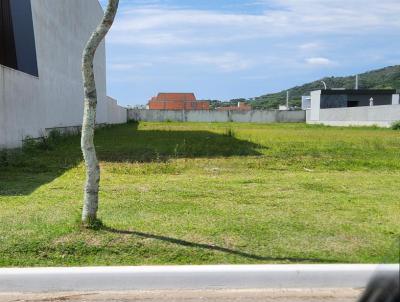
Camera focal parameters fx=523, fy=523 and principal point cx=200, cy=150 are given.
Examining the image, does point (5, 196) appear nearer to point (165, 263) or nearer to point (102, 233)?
point (102, 233)

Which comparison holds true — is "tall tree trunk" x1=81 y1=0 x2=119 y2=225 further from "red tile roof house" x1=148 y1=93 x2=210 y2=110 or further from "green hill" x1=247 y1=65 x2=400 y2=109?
"green hill" x1=247 y1=65 x2=400 y2=109

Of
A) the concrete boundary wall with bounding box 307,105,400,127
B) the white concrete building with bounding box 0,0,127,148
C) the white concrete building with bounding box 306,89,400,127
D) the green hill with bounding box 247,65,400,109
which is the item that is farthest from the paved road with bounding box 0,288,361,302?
the green hill with bounding box 247,65,400,109

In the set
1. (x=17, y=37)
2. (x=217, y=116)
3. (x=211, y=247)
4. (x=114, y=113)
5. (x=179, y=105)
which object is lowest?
(x=217, y=116)

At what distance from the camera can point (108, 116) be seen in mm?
45906

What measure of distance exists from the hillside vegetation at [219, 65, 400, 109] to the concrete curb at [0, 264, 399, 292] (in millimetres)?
96784

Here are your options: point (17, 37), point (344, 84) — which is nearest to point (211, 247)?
point (17, 37)

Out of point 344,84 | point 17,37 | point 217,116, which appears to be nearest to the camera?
point 17,37

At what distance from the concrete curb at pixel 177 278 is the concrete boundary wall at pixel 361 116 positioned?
39.0 metres

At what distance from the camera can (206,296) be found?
4578 millimetres

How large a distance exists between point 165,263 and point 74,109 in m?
23.4

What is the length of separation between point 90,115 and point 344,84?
122 meters

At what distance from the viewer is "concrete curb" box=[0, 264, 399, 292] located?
4.74m

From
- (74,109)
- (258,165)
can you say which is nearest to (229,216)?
(258,165)

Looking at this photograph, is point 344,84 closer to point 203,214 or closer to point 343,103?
point 343,103
